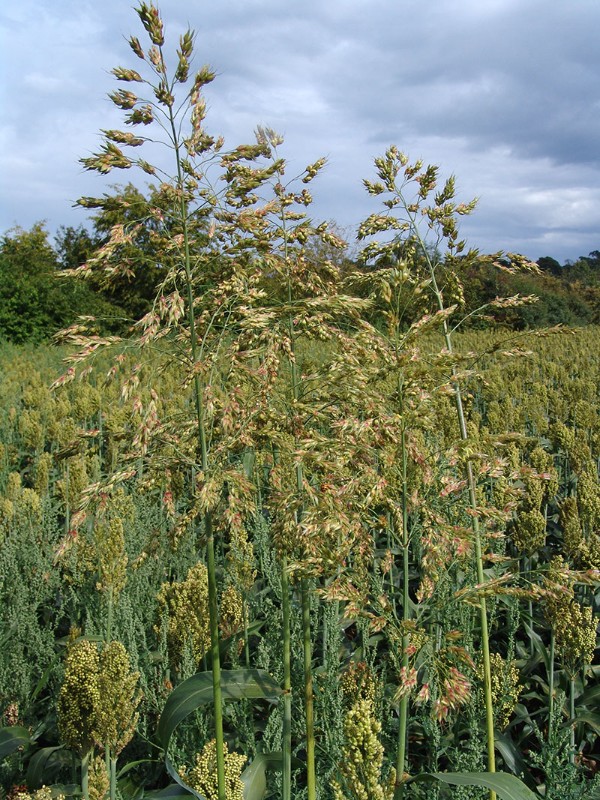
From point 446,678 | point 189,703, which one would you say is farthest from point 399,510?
point 189,703

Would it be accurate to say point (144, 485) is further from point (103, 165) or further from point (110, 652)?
point (103, 165)

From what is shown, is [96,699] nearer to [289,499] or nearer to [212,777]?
[212,777]

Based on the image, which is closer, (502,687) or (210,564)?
(210,564)

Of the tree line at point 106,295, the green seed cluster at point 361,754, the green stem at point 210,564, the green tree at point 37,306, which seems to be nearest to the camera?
the green seed cluster at point 361,754

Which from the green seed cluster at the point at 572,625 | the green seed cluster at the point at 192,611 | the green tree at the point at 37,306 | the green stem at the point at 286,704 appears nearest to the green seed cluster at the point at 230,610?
the green seed cluster at the point at 192,611

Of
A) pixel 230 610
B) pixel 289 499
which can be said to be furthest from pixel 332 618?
pixel 289 499

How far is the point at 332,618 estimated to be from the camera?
2959 mm

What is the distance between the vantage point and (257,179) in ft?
5.67

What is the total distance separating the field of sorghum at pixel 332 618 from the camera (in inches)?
63.2

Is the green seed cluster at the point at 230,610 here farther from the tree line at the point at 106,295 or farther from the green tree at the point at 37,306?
the green tree at the point at 37,306

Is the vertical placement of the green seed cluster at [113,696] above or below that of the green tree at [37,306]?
below

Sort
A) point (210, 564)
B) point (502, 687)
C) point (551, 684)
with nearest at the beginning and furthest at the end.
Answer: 1. point (210, 564)
2. point (502, 687)
3. point (551, 684)

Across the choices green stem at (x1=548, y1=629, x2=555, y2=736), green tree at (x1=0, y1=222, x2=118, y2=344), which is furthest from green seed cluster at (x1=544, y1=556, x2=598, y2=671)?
green tree at (x1=0, y1=222, x2=118, y2=344)

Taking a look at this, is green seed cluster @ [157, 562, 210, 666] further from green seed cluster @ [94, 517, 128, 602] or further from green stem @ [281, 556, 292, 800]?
green stem @ [281, 556, 292, 800]
